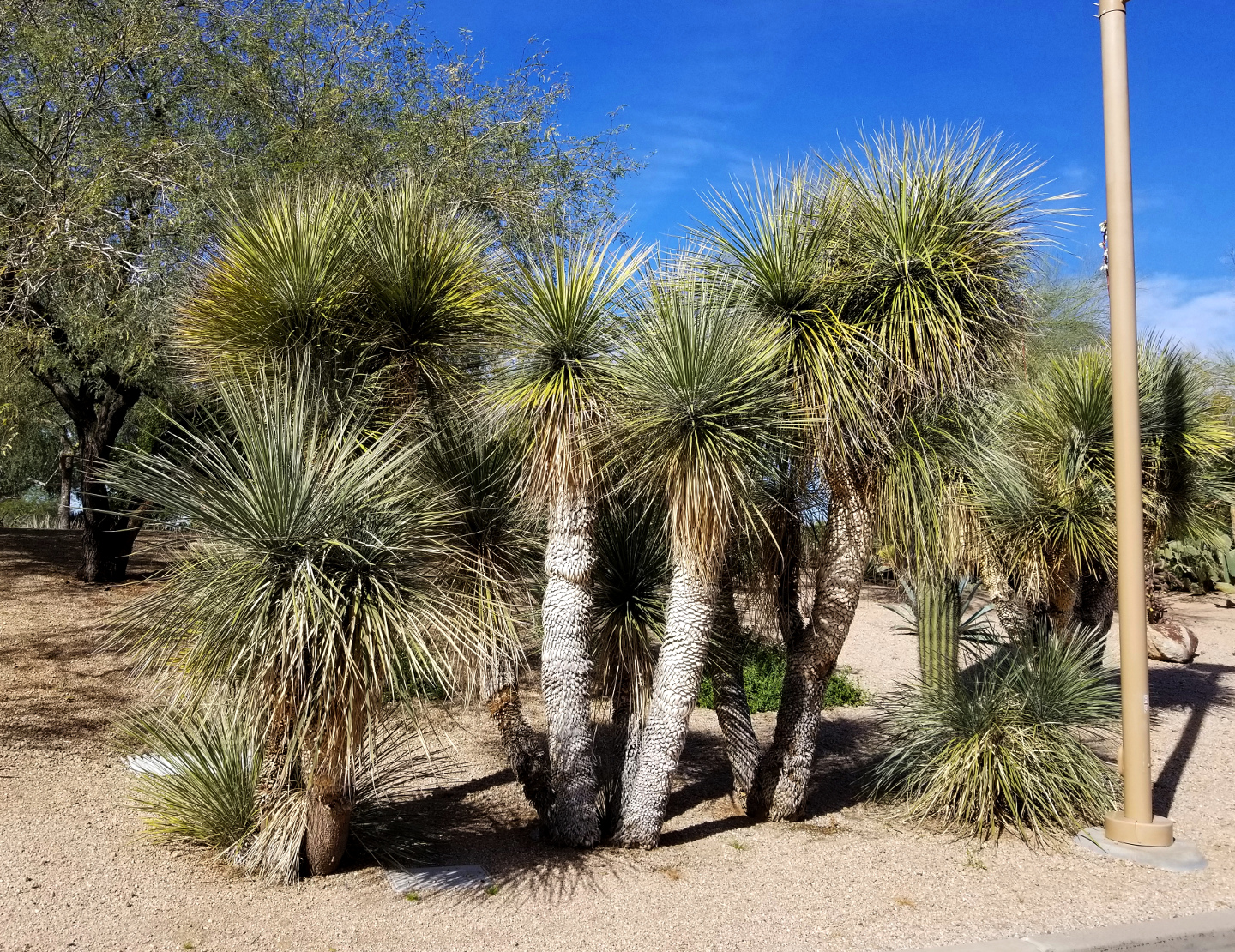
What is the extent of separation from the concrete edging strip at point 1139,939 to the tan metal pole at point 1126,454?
4.09 ft

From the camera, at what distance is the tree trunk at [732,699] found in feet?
27.4

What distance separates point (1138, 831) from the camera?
714 centimetres

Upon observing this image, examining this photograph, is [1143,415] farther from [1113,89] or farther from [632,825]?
[632,825]

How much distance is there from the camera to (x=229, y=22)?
12.5 meters

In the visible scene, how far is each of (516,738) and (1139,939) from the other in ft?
14.3

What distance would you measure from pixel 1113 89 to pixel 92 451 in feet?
40.6

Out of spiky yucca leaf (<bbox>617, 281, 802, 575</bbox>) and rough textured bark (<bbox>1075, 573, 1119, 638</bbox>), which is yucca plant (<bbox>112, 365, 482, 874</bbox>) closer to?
spiky yucca leaf (<bbox>617, 281, 802, 575</bbox>)

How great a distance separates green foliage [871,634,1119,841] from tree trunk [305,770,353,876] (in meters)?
4.44

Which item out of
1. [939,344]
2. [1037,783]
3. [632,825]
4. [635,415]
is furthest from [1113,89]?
[632,825]

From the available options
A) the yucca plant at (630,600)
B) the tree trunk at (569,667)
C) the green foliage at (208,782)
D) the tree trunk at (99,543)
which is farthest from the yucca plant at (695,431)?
the tree trunk at (99,543)

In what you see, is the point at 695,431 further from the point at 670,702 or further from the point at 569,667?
the point at 670,702

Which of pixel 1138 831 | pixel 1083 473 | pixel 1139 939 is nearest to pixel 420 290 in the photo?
pixel 1139 939

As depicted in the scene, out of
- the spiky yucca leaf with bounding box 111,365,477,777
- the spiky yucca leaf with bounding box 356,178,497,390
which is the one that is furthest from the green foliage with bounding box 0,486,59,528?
the spiky yucca leaf with bounding box 111,365,477,777

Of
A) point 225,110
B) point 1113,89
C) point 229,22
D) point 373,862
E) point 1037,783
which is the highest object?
point 229,22
